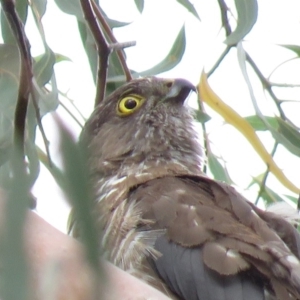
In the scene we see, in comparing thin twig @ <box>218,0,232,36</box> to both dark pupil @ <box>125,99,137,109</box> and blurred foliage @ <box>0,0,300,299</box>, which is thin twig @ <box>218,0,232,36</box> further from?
dark pupil @ <box>125,99,137,109</box>

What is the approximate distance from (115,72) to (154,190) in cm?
70

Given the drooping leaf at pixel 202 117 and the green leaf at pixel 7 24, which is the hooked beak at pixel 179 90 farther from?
the green leaf at pixel 7 24

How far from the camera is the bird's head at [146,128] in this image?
280 cm

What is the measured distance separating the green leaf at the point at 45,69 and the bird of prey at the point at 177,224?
8.9 inches

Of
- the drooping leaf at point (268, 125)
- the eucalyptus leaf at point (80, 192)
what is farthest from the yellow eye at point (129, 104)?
the eucalyptus leaf at point (80, 192)

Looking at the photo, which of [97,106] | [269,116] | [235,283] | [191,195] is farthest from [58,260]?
[269,116]

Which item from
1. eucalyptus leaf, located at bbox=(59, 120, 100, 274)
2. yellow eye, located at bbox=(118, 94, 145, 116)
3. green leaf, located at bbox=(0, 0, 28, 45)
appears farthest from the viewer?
yellow eye, located at bbox=(118, 94, 145, 116)

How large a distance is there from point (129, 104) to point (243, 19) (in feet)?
2.04

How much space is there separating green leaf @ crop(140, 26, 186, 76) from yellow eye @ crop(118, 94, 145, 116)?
0.20 meters

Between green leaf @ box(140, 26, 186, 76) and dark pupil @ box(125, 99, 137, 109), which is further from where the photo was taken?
dark pupil @ box(125, 99, 137, 109)

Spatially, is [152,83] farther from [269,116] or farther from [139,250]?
[139,250]

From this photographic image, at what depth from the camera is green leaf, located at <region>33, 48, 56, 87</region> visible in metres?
2.33

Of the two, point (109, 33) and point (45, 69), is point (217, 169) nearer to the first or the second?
point (109, 33)

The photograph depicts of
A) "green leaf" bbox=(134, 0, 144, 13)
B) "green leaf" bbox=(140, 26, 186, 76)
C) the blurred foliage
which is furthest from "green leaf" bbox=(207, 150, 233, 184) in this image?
"green leaf" bbox=(134, 0, 144, 13)
